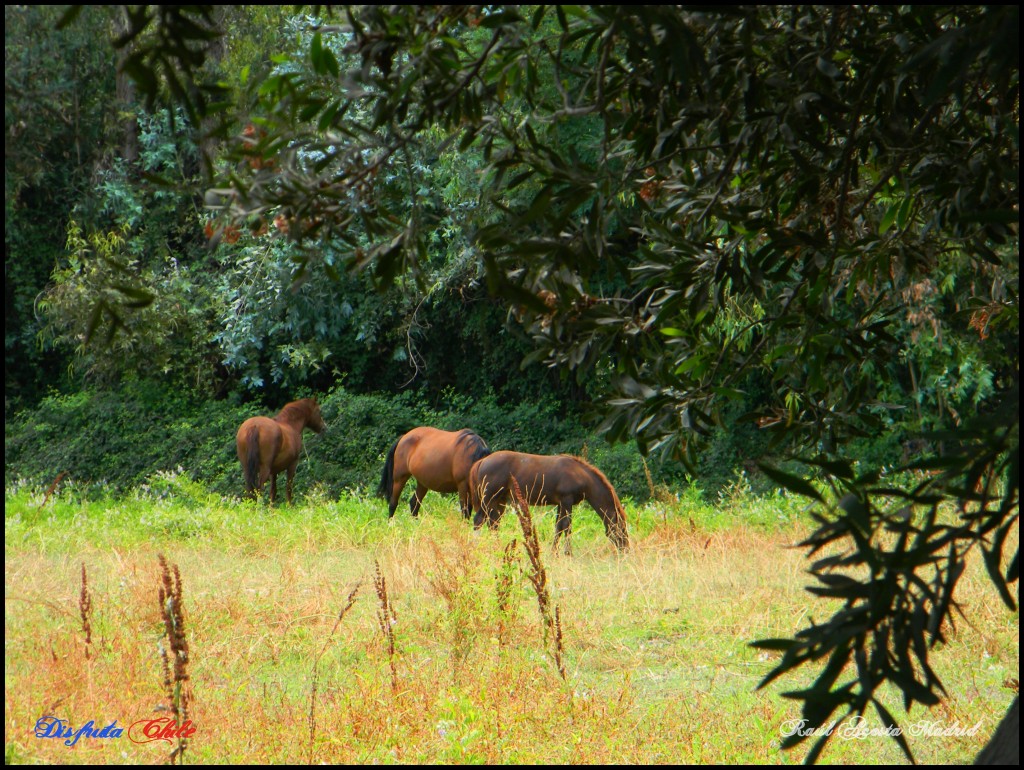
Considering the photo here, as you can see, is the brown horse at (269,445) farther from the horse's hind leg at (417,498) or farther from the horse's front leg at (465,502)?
the horse's front leg at (465,502)

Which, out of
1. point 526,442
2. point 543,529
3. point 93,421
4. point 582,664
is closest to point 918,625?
point 582,664

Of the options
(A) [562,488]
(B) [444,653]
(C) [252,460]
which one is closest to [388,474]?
(C) [252,460]

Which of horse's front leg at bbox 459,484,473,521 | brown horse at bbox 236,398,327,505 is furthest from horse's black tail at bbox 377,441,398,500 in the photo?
brown horse at bbox 236,398,327,505

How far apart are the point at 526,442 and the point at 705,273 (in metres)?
10.4

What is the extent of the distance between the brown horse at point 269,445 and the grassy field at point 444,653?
9.07 feet

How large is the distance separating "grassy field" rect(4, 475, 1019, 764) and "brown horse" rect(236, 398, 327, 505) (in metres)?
2.76

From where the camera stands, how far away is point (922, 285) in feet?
25.6

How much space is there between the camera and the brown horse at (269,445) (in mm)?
10609

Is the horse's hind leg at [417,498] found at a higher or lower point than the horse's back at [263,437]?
lower

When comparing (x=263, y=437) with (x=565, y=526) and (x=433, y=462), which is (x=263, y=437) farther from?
(x=565, y=526)

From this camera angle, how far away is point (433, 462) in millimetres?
9266

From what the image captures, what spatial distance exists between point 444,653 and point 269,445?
6354 mm

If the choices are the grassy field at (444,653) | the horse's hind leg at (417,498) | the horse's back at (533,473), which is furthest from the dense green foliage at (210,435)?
the grassy field at (444,653)

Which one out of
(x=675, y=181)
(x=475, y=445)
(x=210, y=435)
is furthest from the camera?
(x=210, y=435)
